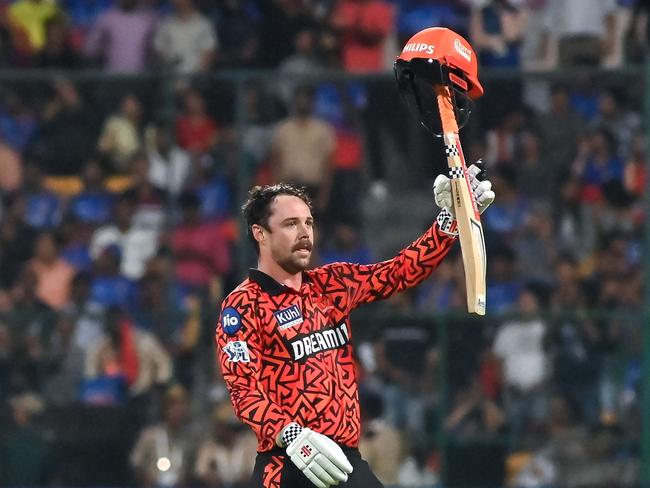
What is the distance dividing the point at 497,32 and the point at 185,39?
2.54 meters

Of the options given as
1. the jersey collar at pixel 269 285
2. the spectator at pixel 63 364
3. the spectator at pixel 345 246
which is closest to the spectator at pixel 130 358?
the spectator at pixel 63 364

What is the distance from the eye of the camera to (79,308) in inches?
471

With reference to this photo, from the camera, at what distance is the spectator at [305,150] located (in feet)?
39.2

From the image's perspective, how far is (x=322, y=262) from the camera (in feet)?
38.8

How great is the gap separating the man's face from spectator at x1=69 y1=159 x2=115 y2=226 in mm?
5075

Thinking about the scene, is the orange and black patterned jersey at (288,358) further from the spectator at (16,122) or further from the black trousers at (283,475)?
the spectator at (16,122)

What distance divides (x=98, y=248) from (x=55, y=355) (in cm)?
85

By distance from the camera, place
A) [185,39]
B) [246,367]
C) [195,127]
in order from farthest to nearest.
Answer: [185,39] → [195,127] → [246,367]

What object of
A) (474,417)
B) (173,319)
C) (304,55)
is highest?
(304,55)

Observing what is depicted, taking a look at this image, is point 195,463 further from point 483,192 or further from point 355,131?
point 483,192

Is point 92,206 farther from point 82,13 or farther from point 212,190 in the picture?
point 82,13

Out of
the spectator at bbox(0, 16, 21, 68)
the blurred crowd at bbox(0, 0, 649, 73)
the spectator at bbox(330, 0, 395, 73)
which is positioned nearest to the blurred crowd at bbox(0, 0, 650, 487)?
the blurred crowd at bbox(0, 0, 649, 73)

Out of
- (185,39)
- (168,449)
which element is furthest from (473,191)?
(185,39)

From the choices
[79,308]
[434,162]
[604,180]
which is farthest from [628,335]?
[79,308]
